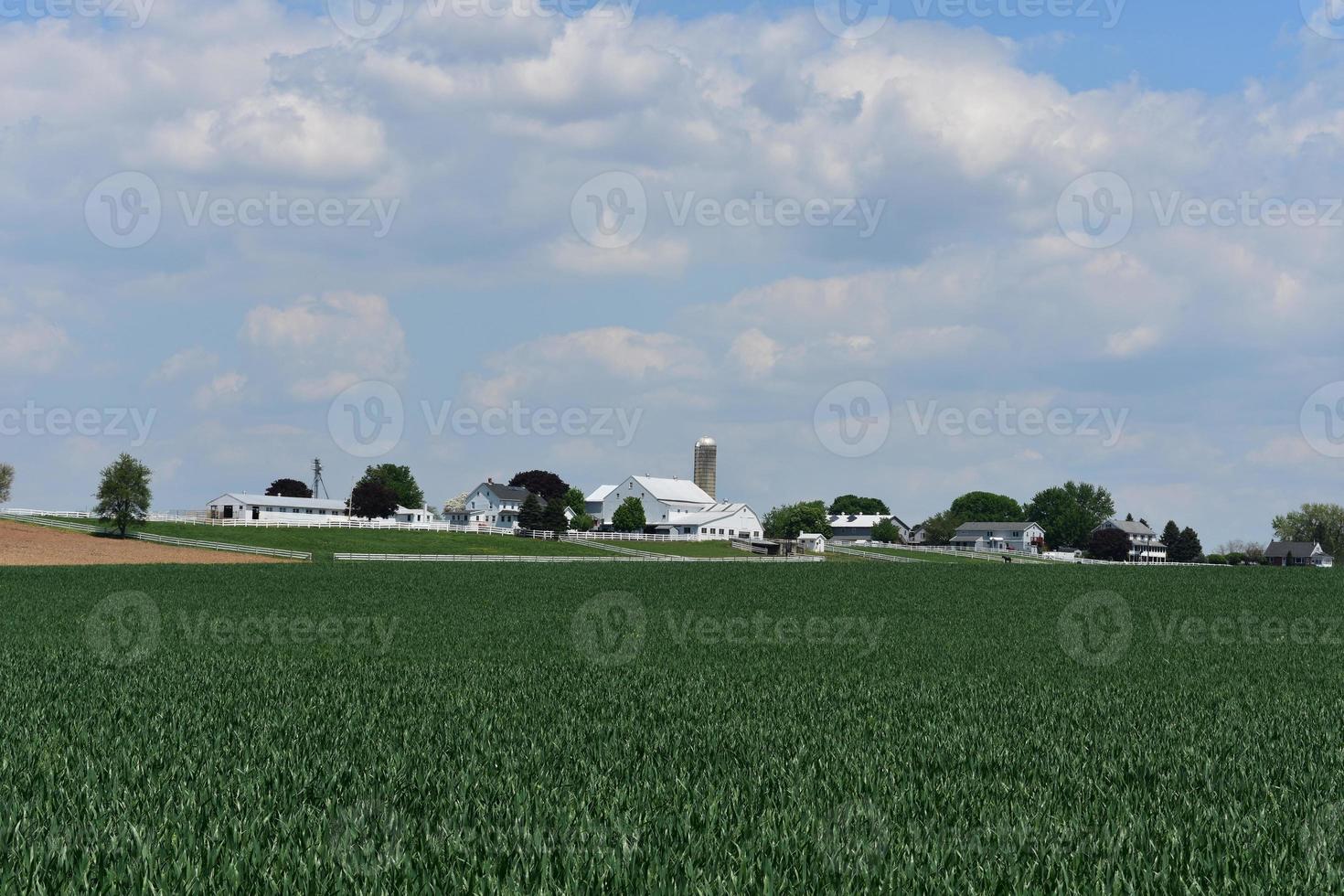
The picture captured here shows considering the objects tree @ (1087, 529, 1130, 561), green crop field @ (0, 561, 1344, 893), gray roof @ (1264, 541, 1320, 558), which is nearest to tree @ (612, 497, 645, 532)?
tree @ (1087, 529, 1130, 561)

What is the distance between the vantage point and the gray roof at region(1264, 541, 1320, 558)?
179650 mm

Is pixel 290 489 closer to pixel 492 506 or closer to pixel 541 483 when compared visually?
pixel 492 506

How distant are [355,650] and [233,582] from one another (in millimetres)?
28659

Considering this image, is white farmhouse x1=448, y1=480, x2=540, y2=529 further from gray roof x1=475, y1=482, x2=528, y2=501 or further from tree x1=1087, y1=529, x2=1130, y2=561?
tree x1=1087, y1=529, x2=1130, y2=561

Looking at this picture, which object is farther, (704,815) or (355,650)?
(355,650)

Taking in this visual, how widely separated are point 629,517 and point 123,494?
84943 millimetres

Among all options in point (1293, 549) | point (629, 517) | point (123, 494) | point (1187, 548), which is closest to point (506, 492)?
point (629, 517)

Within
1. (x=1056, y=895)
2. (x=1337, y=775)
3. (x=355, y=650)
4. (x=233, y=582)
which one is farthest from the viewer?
(x=233, y=582)

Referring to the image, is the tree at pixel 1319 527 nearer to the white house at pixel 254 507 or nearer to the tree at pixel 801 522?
the tree at pixel 801 522

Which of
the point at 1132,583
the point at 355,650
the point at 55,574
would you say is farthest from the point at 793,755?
the point at 1132,583

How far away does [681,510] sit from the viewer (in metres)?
181

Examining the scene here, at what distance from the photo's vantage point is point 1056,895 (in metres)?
7.52

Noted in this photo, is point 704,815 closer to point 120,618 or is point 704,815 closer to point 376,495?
point 120,618

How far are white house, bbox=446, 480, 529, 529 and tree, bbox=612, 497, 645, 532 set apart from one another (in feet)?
64.5
